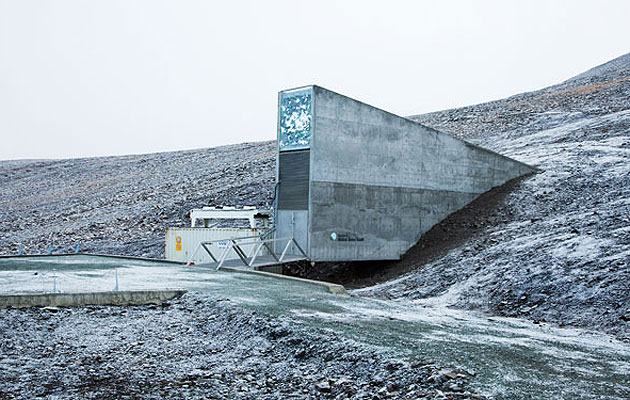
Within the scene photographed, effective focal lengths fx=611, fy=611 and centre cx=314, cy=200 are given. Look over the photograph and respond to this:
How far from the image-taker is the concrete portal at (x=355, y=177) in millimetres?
19969

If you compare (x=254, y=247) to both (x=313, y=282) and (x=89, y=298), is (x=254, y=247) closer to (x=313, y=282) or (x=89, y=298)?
(x=313, y=282)

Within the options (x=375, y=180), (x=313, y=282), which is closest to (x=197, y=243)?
(x=375, y=180)

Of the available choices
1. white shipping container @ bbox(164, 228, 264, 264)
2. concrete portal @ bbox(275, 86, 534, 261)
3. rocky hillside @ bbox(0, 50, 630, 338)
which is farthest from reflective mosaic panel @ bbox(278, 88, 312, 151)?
rocky hillside @ bbox(0, 50, 630, 338)

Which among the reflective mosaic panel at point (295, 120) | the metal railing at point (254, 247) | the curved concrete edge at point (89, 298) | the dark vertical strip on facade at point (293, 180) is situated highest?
the reflective mosaic panel at point (295, 120)

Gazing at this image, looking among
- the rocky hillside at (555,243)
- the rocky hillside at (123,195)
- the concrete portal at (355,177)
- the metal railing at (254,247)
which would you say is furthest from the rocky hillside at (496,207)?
the metal railing at (254,247)

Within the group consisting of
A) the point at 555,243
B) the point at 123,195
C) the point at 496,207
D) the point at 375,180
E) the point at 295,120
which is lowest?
the point at 555,243

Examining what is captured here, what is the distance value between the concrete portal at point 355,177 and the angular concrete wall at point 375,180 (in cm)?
3

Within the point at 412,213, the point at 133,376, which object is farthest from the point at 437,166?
the point at 133,376

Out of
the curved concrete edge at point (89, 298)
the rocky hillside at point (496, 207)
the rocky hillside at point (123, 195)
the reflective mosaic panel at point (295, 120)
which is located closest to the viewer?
the curved concrete edge at point (89, 298)

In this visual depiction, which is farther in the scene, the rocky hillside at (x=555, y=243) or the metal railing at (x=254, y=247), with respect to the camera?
the metal railing at (x=254, y=247)

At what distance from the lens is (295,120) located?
2030cm

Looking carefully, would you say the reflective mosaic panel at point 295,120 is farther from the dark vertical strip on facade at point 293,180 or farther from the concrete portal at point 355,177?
the dark vertical strip on facade at point 293,180

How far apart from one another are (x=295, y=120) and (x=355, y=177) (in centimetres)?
286

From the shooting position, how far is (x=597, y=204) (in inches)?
801
